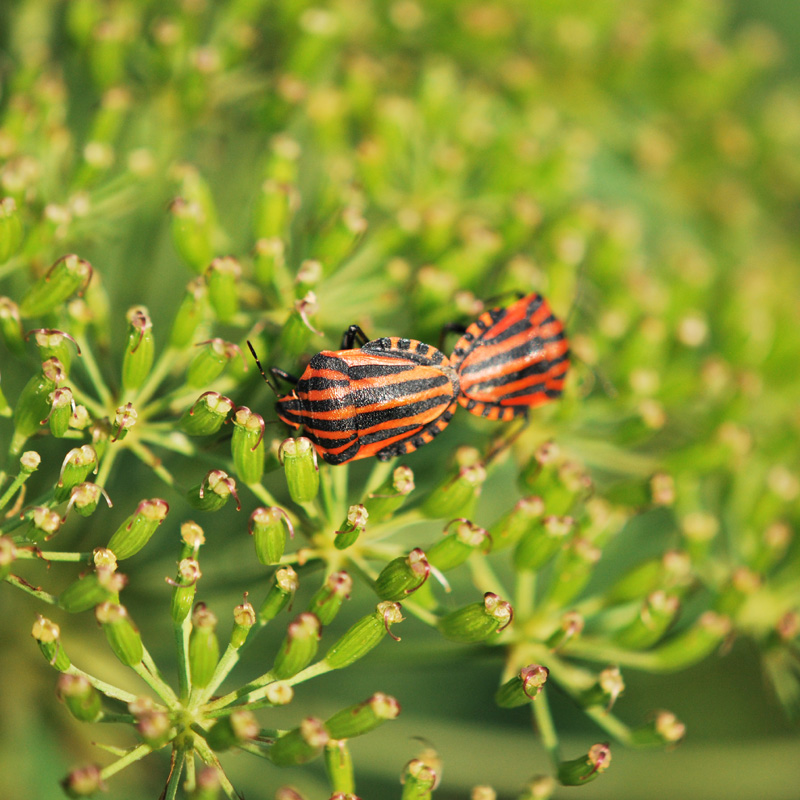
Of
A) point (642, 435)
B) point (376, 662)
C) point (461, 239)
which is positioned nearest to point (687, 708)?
point (642, 435)

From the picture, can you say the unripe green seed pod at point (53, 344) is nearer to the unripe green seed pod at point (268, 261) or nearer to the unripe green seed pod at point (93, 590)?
the unripe green seed pod at point (93, 590)

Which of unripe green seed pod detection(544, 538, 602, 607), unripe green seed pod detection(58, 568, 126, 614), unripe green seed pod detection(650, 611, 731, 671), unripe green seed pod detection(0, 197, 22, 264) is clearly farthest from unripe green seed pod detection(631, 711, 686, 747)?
unripe green seed pod detection(0, 197, 22, 264)

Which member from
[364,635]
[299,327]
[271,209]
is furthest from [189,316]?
[364,635]

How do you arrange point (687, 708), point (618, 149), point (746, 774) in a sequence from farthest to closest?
1. point (618, 149)
2. point (687, 708)
3. point (746, 774)

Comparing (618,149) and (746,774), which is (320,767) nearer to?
(746,774)

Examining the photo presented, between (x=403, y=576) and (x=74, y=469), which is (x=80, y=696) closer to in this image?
(x=74, y=469)
